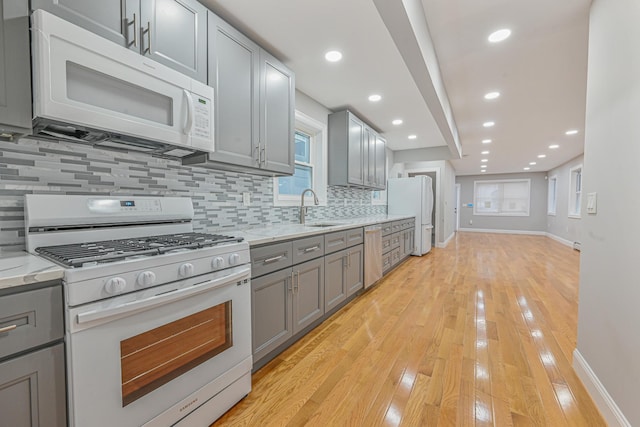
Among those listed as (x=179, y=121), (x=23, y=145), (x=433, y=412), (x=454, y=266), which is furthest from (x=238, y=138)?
(x=454, y=266)

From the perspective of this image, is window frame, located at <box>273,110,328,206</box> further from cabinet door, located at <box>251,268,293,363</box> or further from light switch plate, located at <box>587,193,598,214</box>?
light switch plate, located at <box>587,193,598,214</box>

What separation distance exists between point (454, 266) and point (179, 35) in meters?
5.04

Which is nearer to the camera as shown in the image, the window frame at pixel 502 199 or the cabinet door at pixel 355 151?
the cabinet door at pixel 355 151

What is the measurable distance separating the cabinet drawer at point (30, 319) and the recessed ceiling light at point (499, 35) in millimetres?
3106

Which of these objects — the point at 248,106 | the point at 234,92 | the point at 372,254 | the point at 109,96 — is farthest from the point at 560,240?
the point at 109,96

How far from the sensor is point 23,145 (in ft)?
4.08

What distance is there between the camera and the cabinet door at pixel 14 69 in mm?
989

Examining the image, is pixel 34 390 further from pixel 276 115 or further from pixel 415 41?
pixel 415 41

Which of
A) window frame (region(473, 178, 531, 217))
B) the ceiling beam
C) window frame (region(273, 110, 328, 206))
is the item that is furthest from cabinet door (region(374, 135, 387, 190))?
window frame (region(473, 178, 531, 217))

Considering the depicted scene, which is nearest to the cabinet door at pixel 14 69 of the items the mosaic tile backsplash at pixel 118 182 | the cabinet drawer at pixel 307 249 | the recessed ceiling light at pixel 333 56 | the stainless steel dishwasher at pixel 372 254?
the mosaic tile backsplash at pixel 118 182

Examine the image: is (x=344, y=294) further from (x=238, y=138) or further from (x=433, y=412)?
(x=238, y=138)

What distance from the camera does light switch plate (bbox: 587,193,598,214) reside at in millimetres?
1612

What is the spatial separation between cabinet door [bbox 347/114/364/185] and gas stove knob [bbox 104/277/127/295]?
2967 millimetres

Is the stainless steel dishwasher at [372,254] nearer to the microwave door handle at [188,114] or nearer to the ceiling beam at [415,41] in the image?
the ceiling beam at [415,41]
